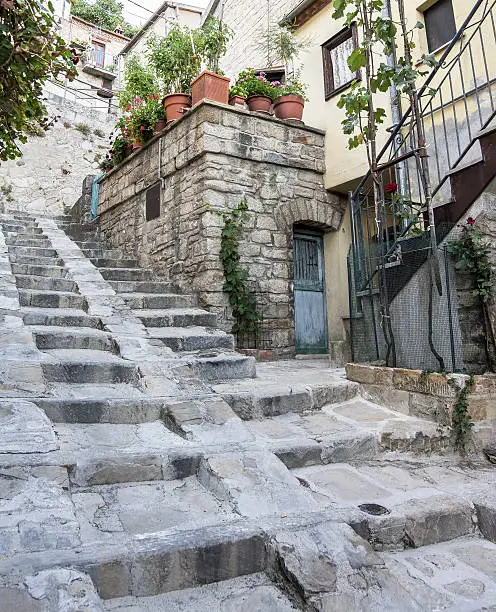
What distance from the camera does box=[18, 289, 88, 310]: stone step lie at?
4.25 m

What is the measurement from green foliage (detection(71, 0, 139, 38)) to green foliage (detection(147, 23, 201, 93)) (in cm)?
1855

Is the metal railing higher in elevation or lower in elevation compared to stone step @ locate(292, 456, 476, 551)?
higher

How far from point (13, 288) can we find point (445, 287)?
390 centimetres

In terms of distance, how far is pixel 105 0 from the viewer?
21828mm

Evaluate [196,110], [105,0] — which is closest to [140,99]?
[196,110]

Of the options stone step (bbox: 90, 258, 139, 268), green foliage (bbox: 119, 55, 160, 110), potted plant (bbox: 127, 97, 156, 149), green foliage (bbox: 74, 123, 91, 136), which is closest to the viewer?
stone step (bbox: 90, 258, 139, 268)

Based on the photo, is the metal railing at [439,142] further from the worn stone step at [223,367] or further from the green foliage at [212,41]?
the green foliage at [212,41]

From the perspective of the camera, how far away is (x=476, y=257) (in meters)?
2.90

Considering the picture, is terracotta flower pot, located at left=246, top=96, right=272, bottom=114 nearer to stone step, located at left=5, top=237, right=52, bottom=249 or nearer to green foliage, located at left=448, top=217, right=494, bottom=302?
stone step, located at left=5, top=237, right=52, bottom=249

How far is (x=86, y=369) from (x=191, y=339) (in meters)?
1.25

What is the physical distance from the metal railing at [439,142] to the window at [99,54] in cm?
2047

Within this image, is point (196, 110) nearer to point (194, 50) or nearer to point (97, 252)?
point (194, 50)

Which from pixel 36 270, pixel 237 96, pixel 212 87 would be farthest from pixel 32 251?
pixel 237 96

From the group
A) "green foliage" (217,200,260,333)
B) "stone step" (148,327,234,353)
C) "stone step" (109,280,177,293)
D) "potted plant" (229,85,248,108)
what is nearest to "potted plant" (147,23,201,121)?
"potted plant" (229,85,248,108)
